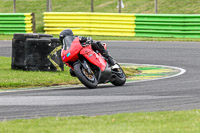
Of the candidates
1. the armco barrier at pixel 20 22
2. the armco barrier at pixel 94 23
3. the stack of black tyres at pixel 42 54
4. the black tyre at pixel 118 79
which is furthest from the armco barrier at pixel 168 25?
the black tyre at pixel 118 79

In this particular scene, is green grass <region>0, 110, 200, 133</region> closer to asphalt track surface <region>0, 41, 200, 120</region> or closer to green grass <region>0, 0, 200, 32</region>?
asphalt track surface <region>0, 41, 200, 120</region>

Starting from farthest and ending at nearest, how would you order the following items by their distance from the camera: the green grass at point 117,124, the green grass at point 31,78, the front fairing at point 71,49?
the green grass at point 31,78 → the front fairing at point 71,49 → the green grass at point 117,124

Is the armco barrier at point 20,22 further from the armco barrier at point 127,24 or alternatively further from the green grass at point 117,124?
the green grass at point 117,124

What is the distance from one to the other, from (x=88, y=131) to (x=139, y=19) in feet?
57.3

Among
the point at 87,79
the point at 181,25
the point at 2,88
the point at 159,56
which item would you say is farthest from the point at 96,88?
the point at 181,25

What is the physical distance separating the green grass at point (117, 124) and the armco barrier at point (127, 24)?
15.2m

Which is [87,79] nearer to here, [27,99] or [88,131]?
[27,99]

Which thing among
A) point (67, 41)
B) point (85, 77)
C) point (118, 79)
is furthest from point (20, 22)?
point (85, 77)

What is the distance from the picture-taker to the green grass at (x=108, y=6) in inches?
1335

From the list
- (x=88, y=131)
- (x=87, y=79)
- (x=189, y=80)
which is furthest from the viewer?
(x=189, y=80)

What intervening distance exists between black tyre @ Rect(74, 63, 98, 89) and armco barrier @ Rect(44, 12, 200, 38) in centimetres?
1215

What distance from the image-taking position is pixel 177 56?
17266 millimetres

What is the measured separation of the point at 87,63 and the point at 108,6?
26.2m

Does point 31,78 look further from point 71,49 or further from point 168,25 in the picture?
point 168,25
